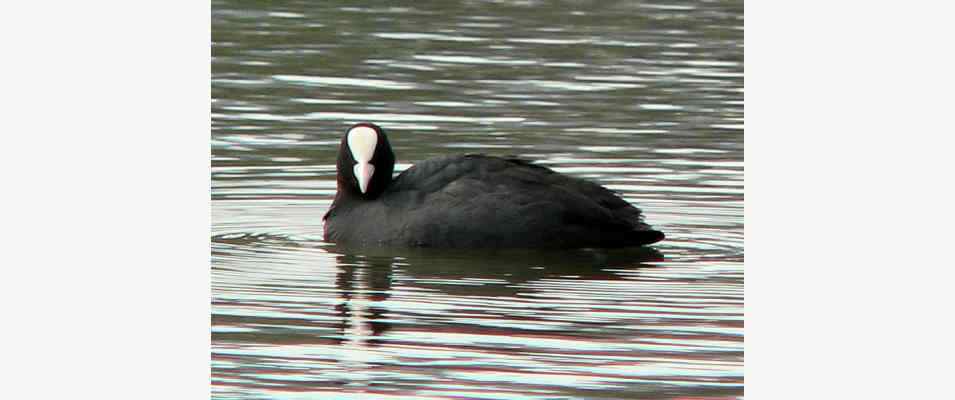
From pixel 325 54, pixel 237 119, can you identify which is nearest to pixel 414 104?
pixel 237 119

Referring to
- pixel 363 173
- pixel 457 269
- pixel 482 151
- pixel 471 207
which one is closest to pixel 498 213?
pixel 471 207

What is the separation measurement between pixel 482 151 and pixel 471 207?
10.7ft

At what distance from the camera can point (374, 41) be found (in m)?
20.2

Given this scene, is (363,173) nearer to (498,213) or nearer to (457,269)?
(498,213)

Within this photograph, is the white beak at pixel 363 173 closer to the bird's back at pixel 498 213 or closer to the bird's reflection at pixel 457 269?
the bird's back at pixel 498 213

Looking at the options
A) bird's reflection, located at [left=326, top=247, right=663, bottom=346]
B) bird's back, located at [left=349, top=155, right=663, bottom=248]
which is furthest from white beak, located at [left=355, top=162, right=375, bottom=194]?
bird's reflection, located at [left=326, top=247, right=663, bottom=346]

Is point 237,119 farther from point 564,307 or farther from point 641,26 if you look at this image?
point 641,26

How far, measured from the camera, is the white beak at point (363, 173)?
38.3ft

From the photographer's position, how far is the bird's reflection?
10.2m

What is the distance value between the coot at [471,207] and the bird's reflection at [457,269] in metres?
0.09

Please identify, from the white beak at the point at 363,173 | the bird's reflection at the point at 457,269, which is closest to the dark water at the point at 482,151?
the bird's reflection at the point at 457,269

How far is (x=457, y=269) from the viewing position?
1094 cm

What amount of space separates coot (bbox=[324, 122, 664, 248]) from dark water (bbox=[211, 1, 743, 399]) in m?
0.15

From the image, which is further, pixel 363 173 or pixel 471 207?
pixel 363 173
